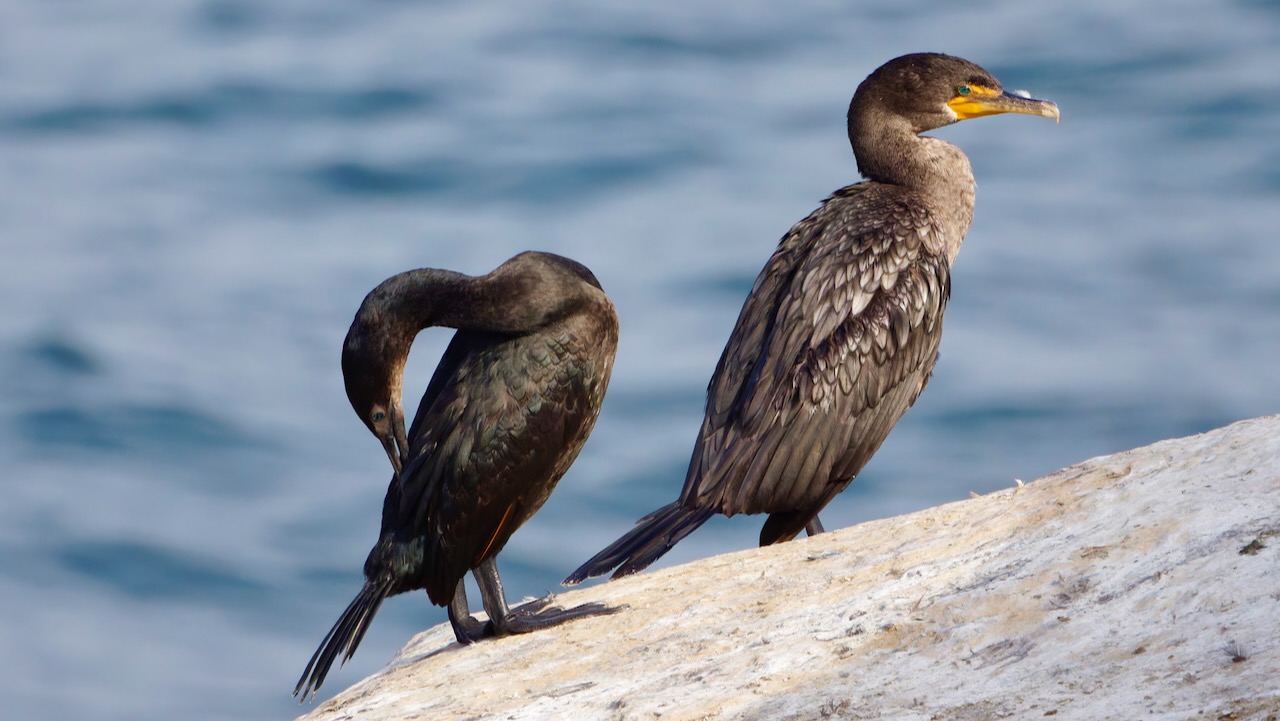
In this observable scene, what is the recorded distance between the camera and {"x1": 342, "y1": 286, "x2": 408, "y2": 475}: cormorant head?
5551mm

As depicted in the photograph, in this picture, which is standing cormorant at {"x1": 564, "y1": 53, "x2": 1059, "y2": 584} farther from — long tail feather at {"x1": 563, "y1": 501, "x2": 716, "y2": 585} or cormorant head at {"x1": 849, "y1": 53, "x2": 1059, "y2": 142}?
cormorant head at {"x1": 849, "y1": 53, "x2": 1059, "y2": 142}

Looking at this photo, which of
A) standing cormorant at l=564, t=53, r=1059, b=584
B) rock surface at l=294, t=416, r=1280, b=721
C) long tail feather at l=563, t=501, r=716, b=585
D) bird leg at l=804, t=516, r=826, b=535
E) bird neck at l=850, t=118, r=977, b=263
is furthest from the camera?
bird neck at l=850, t=118, r=977, b=263

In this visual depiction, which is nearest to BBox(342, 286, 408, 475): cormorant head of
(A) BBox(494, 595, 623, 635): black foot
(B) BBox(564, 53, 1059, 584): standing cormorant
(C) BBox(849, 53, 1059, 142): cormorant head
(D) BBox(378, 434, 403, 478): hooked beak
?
(D) BBox(378, 434, 403, 478): hooked beak

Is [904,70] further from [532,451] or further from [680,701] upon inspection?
[680,701]

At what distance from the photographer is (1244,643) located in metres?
3.46

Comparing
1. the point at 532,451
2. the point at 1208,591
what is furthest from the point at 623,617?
the point at 1208,591

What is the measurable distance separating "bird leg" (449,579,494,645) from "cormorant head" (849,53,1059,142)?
3048 millimetres

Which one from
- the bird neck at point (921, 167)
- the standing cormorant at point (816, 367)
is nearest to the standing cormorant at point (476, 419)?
the standing cormorant at point (816, 367)

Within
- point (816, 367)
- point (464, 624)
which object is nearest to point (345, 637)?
point (464, 624)

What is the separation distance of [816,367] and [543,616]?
5.30ft

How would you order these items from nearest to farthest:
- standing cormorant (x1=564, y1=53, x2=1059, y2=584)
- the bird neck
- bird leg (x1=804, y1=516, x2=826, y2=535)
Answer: standing cormorant (x1=564, y1=53, x2=1059, y2=584) < bird leg (x1=804, y1=516, x2=826, y2=535) < the bird neck

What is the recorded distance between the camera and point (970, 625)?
13.4ft

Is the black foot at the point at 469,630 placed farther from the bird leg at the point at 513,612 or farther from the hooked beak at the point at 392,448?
the hooked beak at the point at 392,448

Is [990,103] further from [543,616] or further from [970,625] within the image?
[970,625]
